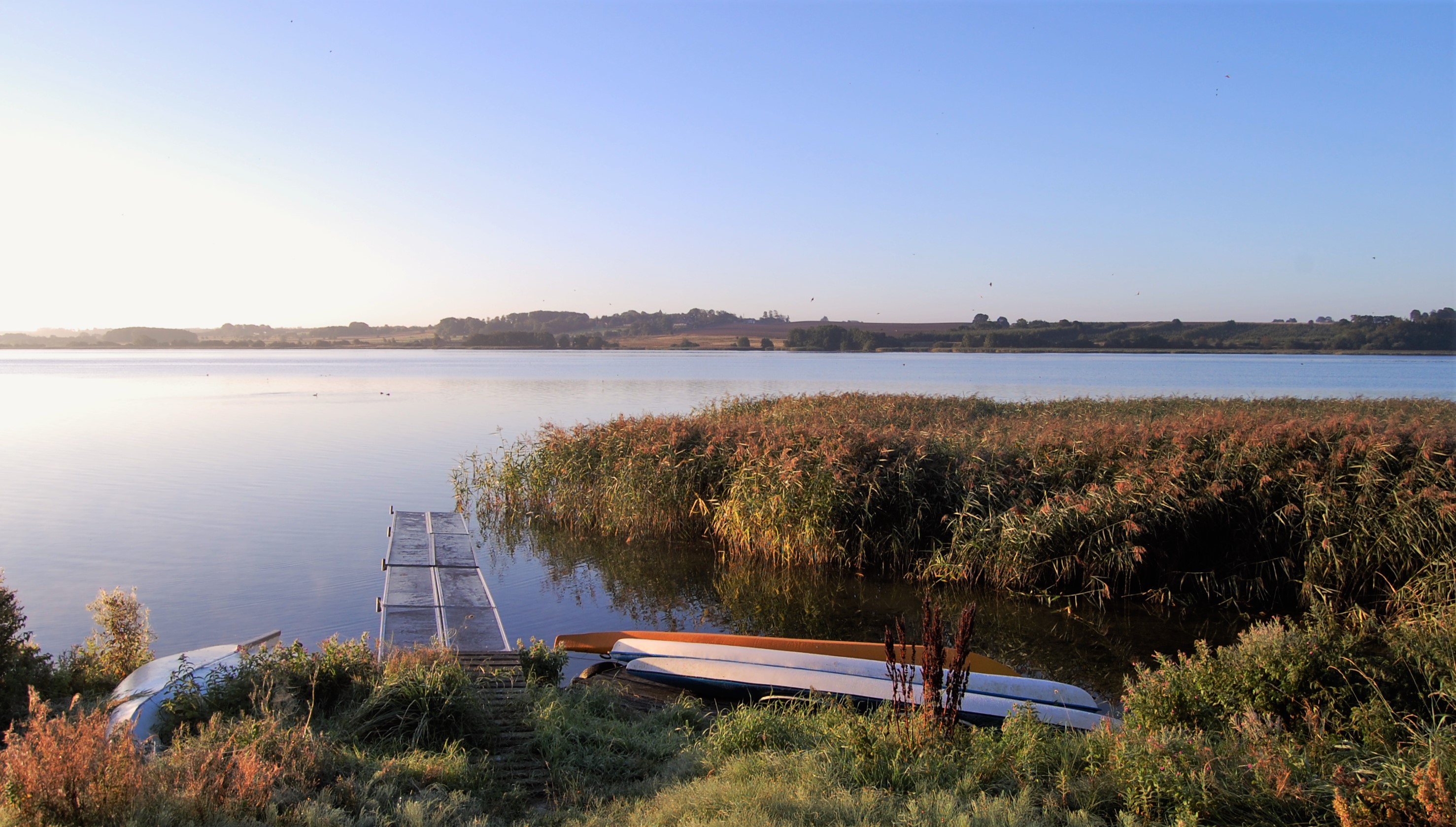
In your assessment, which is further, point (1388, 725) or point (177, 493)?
point (177, 493)

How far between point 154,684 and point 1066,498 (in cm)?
1125

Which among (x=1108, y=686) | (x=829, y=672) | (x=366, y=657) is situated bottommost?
(x=1108, y=686)

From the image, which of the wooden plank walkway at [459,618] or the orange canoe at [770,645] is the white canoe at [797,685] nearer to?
the orange canoe at [770,645]

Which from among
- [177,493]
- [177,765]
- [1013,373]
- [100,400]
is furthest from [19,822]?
[1013,373]

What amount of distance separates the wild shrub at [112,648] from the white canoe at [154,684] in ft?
1.68

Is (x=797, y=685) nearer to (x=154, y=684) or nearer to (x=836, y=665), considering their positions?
(x=836, y=665)

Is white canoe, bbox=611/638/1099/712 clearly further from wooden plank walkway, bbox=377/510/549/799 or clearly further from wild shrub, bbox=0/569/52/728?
wild shrub, bbox=0/569/52/728

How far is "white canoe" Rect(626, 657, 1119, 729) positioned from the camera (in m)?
7.56

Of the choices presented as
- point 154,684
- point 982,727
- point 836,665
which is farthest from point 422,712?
point 982,727

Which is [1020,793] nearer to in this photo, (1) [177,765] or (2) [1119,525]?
(1) [177,765]

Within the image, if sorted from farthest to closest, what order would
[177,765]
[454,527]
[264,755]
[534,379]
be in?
1. [534,379]
2. [454,527]
3. [264,755]
4. [177,765]

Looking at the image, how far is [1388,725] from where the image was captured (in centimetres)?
567

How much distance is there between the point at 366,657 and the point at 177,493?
1721 cm

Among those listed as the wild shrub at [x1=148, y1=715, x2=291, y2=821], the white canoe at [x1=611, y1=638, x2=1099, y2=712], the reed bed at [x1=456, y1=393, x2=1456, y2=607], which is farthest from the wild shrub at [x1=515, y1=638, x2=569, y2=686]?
the reed bed at [x1=456, y1=393, x2=1456, y2=607]
